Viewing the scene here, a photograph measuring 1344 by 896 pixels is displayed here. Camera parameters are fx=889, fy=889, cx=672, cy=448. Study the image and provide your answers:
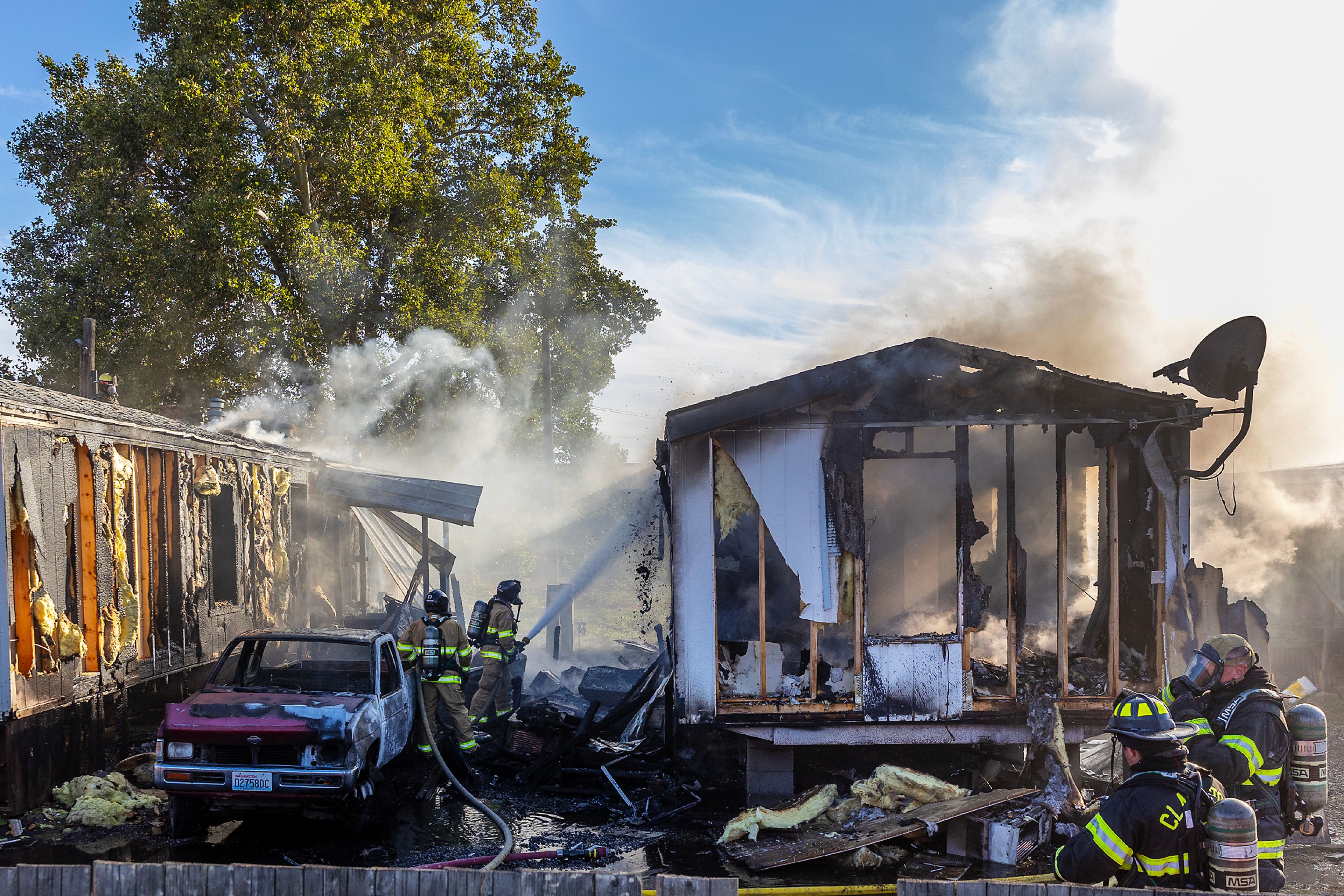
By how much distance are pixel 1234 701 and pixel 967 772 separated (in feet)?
11.2

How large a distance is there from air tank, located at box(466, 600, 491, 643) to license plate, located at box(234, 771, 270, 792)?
325cm

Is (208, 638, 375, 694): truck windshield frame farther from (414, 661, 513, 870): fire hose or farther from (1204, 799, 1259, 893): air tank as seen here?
(1204, 799, 1259, 893): air tank

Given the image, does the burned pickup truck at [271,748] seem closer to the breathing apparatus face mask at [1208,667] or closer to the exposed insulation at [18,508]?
the exposed insulation at [18,508]

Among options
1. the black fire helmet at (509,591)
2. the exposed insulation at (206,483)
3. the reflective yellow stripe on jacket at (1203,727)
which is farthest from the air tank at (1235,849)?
the exposed insulation at (206,483)

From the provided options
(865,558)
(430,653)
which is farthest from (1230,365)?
(430,653)

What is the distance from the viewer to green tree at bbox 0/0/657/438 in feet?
56.8

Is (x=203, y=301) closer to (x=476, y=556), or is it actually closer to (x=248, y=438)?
(x=248, y=438)

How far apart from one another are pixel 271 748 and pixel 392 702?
4.37ft

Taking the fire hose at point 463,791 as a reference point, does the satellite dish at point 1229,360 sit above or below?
above

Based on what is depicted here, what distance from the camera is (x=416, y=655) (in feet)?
30.6

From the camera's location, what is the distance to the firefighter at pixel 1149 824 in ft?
12.6

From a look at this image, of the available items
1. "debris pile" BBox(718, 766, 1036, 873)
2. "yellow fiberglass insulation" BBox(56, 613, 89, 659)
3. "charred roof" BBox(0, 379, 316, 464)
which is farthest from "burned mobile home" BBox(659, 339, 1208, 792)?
"charred roof" BBox(0, 379, 316, 464)

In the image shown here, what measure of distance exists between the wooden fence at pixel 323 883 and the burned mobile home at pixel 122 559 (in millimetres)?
4926

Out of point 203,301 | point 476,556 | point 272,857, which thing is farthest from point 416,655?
point 476,556
